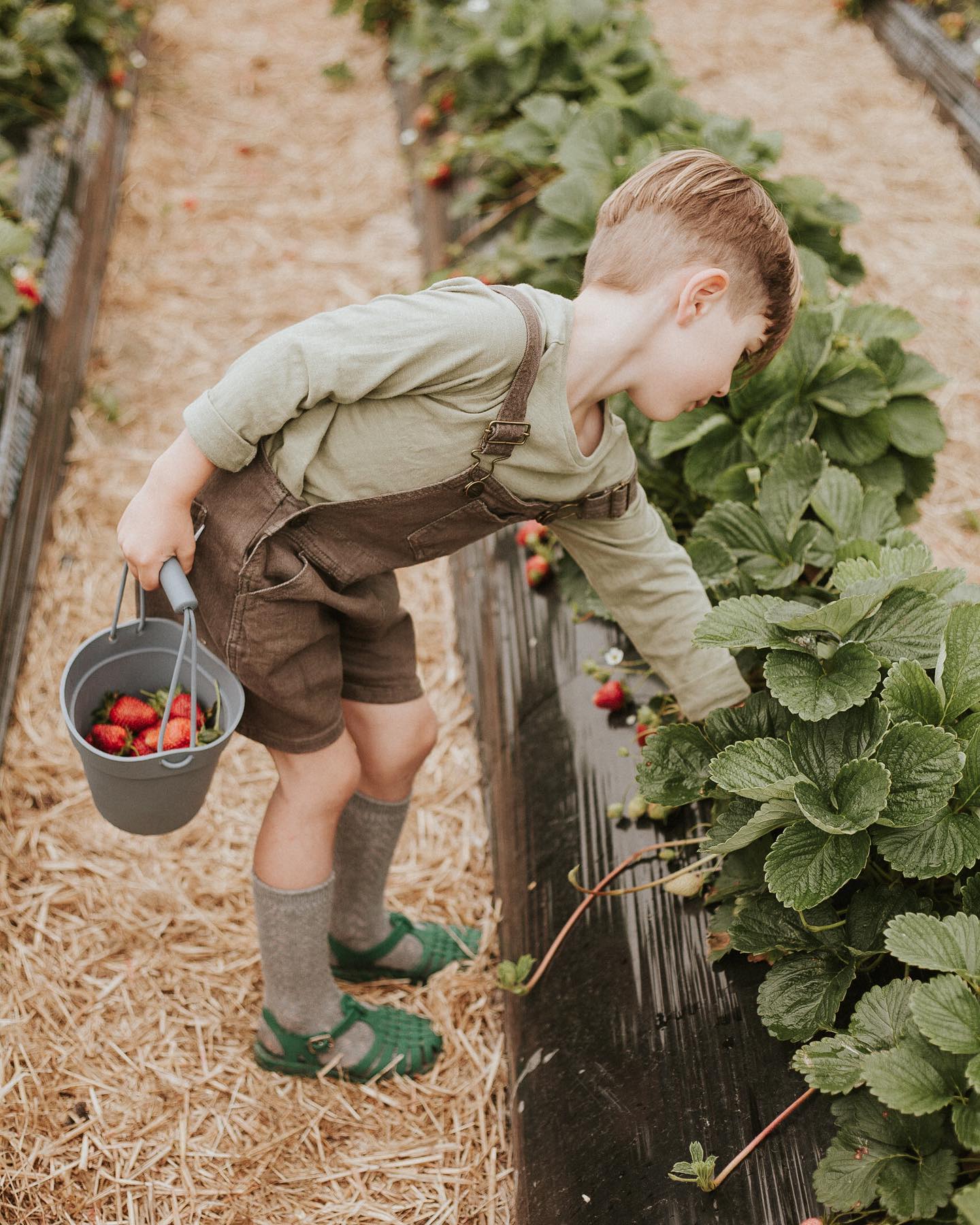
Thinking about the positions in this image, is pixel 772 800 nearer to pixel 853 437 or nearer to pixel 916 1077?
pixel 916 1077

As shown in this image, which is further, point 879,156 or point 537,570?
point 879,156

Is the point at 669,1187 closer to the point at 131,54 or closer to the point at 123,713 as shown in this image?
the point at 123,713

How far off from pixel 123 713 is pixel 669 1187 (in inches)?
37.0

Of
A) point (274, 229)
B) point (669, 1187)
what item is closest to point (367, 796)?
point (669, 1187)

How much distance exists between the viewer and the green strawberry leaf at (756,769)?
139cm

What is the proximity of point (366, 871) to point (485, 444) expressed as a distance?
0.88m

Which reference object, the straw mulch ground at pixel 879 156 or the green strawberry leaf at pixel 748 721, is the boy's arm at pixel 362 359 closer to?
the green strawberry leaf at pixel 748 721

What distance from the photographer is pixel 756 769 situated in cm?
145

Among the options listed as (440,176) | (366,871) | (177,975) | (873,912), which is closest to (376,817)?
(366,871)

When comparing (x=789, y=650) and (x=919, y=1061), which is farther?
(x=789, y=650)

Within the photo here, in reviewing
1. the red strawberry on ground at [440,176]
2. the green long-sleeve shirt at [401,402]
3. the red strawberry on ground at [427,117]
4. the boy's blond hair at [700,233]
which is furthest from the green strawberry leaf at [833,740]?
the red strawberry on ground at [427,117]

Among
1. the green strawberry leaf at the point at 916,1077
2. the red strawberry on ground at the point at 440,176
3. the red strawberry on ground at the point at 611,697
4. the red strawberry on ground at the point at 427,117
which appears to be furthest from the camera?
the red strawberry on ground at the point at 427,117

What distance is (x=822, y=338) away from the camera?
7.22 feet

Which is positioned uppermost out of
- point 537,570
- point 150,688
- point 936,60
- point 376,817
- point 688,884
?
point 936,60
